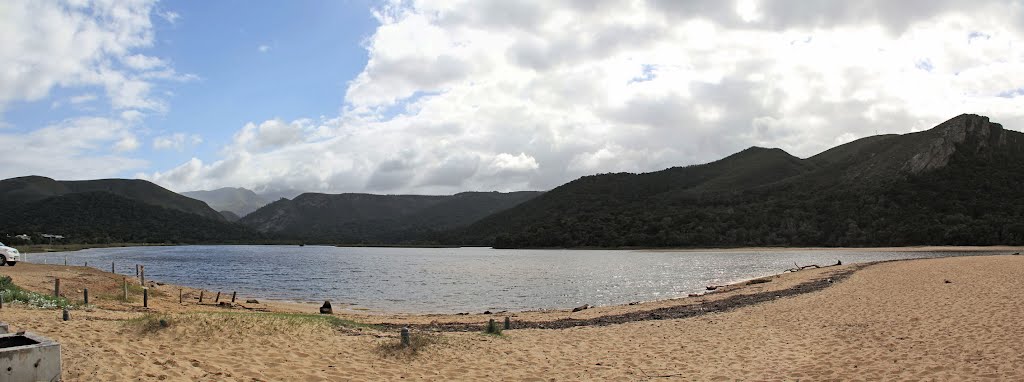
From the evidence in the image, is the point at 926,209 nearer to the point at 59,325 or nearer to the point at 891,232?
the point at 891,232

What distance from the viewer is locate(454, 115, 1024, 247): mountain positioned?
110100mm

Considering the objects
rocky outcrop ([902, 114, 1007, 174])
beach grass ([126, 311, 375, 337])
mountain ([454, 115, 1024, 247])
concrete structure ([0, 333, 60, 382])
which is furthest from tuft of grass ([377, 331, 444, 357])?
rocky outcrop ([902, 114, 1007, 174])

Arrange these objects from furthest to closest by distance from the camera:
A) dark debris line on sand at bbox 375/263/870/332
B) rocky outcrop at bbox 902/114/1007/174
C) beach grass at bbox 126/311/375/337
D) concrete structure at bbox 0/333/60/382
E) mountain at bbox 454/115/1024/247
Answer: rocky outcrop at bbox 902/114/1007/174 → mountain at bbox 454/115/1024/247 → dark debris line on sand at bbox 375/263/870/332 → beach grass at bbox 126/311/375/337 → concrete structure at bbox 0/333/60/382

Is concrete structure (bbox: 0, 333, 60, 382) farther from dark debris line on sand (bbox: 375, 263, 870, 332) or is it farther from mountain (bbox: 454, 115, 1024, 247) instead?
mountain (bbox: 454, 115, 1024, 247)

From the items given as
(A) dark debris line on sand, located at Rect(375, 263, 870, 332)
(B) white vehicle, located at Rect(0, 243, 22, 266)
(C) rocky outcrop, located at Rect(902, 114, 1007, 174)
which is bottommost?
(A) dark debris line on sand, located at Rect(375, 263, 870, 332)

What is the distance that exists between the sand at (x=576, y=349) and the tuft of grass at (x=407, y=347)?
0.09m

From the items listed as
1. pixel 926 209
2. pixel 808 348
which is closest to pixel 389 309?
pixel 808 348

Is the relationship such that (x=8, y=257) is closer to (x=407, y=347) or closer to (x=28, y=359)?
(x=407, y=347)

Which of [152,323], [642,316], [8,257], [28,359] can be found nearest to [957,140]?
[642,316]

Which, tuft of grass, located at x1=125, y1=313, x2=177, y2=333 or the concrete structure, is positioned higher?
the concrete structure

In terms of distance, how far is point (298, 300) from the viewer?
4356cm

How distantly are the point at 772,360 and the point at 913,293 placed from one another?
1829cm

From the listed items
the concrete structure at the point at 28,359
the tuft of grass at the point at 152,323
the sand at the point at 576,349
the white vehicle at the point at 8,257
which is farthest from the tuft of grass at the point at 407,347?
the white vehicle at the point at 8,257

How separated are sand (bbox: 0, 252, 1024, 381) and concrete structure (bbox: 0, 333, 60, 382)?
832 millimetres
